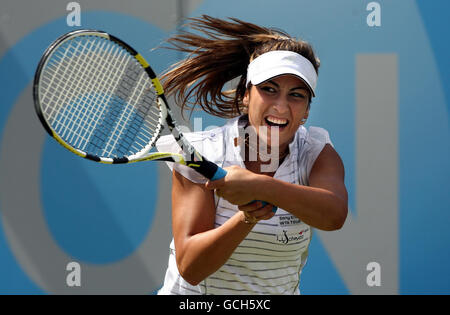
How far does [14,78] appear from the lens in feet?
9.94

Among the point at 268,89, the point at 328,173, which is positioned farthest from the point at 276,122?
the point at 328,173

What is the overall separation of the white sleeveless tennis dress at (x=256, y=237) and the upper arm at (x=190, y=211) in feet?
0.10

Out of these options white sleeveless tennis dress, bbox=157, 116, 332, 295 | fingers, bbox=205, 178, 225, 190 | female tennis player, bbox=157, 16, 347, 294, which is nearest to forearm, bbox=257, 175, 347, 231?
female tennis player, bbox=157, 16, 347, 294

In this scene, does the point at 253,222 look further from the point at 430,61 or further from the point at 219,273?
the point at 430,61

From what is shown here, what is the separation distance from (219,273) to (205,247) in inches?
9.4

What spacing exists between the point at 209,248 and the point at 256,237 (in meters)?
0.21

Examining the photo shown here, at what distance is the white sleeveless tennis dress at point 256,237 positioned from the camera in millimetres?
1966

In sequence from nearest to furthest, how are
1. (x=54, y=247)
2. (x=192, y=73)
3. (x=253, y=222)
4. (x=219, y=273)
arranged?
(x=253, y=222), (x=219, y=273), (x=192, y=73), (x=54, y=247)

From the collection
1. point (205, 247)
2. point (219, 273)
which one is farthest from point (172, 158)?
point (219, 273)

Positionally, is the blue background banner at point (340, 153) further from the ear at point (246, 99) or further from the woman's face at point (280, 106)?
the woman's face at point (280, 106)

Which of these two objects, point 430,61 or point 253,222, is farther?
point 430,61

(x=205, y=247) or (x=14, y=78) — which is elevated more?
(x=14, y=78)

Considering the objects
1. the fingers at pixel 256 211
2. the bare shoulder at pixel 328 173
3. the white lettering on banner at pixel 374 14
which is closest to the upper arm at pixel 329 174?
the bare shoulder at pixel 328 173

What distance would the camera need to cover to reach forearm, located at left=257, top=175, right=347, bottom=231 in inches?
65.2
